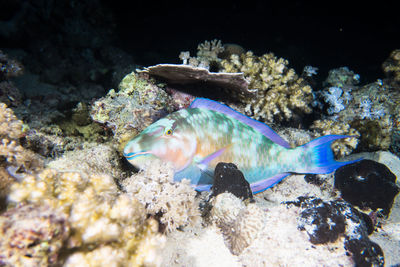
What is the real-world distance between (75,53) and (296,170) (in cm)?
1119

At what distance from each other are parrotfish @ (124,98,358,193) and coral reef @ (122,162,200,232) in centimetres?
17

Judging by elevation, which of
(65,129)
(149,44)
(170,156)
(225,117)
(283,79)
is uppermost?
(149,44)

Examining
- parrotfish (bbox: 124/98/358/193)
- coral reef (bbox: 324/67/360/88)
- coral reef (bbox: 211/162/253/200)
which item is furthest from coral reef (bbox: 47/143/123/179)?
coral reef (bbox: 324/67/360/88)

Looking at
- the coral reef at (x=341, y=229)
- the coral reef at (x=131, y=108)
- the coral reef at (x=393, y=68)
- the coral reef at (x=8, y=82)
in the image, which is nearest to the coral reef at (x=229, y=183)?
the coral reef at (x=341, y=229)

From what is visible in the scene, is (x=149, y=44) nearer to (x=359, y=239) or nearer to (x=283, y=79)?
(x=283, y=79)

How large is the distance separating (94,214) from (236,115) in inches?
94.4

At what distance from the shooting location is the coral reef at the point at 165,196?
206 cm

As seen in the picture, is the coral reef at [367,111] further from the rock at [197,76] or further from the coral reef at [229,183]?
the coral reef at [229,183]

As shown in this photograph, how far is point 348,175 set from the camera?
→ 3.39 metres

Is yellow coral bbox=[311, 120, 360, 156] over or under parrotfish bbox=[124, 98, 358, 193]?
over

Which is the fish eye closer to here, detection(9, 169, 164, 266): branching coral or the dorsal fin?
the dorsal fin

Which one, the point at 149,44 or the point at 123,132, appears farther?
the point at 149,44

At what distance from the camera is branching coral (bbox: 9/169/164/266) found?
132cm

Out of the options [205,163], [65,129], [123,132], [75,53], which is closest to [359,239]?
[205,163]
